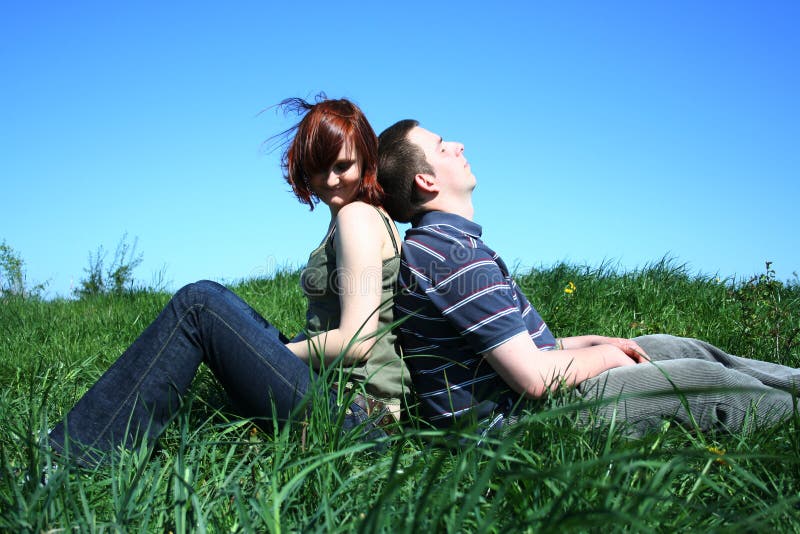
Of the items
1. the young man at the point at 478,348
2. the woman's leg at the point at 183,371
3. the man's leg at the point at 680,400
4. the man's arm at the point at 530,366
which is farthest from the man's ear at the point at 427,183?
the man's leg at the point at 680,400

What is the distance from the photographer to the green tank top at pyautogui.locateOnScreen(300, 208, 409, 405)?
2494 millimetres

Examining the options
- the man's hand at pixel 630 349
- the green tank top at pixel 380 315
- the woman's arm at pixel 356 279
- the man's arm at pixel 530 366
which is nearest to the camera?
the man's arm at pixel 530 366

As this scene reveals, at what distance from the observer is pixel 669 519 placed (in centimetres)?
166

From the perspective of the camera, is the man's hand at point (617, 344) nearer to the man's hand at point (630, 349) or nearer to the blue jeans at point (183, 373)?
the man's hand at point (630, 349)

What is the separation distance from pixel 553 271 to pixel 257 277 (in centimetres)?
299

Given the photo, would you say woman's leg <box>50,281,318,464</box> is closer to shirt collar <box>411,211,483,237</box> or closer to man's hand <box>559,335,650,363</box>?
shirt collar <box>411,211,483,237</box>

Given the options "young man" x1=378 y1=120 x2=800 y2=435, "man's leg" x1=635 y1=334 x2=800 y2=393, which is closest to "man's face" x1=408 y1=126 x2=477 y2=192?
"young man" x1=378 y1=120 x2=800 y2=435

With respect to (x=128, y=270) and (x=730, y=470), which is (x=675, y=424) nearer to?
(x=730, y=470)

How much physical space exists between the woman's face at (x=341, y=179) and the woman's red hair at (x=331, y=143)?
0.05 ft

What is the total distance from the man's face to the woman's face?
252 mm

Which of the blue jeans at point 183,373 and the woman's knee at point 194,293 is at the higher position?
the woman's knee at point 194,293

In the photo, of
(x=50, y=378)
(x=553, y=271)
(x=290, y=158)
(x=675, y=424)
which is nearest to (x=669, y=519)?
(x=675, y=424)

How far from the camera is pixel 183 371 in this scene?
2.53 meters

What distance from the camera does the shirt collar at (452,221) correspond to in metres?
2.50
